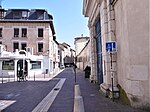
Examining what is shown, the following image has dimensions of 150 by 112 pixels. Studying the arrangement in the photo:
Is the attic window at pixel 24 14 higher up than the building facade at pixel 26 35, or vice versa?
the attic window at pixel 24 14

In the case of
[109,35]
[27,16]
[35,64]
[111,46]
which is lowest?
[35,64]

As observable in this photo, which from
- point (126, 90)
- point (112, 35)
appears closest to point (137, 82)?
point (126, 90)

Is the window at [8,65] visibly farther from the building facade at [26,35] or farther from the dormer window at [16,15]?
the dormer window at [16,15]

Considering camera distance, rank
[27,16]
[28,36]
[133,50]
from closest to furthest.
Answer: [133,50]
[28,36]
[27,16]

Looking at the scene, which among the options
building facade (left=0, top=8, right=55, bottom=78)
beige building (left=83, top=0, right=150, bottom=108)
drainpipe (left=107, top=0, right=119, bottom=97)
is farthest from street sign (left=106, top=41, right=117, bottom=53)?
building facade (left=0, top=8, right=55, bottom=78)

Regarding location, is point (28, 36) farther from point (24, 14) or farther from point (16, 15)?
point (16, 15)

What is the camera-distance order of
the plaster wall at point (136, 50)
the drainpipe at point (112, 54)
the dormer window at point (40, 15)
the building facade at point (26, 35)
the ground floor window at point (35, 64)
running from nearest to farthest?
the plaster wall at point (136, 50), the drainpipe at point (112, 54), the ground floor window at point (35, 64), the building facade at point (26, 35), the dormer window at point (40, 15)

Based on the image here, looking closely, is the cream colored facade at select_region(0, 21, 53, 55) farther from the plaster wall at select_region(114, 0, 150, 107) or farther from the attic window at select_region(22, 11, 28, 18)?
the plaster wall at select_region(114, 0, 150, 107)

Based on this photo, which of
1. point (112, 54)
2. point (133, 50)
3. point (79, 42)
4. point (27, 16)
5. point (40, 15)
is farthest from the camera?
point (79, 42)

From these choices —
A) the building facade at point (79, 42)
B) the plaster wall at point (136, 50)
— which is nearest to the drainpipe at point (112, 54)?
the plaster wall at point (136, 50)

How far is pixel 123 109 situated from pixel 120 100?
1737 millimetres

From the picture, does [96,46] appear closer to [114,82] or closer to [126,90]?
[114,82]

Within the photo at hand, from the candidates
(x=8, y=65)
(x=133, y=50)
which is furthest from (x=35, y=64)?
(x=133, y=50)

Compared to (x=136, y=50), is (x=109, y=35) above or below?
above
